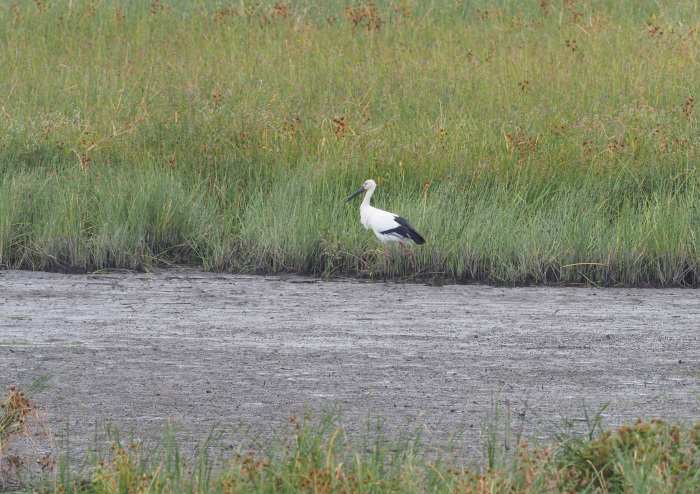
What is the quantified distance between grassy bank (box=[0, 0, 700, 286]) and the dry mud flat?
0.37 meters

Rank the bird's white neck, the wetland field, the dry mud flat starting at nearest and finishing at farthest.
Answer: the wetland field → the dry mud flat → the bird's white neck

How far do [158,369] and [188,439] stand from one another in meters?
1.08

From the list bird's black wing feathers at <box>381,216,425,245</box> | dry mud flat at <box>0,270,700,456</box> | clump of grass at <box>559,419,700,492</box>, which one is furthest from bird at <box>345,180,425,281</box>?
clump of grass at <box>559,419,700,492</box>

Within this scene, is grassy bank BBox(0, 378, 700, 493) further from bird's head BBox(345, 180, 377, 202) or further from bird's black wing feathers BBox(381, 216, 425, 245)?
bird's head BBox(345, 180, 377, 202)

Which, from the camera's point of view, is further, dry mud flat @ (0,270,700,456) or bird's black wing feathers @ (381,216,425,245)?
bird's black wing feathers @ (381,216,425,245)

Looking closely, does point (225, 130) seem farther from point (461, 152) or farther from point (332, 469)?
point (332, 469)

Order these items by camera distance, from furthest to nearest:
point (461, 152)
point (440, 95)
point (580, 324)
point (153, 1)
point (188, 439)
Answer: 1. point (153, 1)
2. point (440, 95)
3. point (461, 152)
4. point (580, 324)
5. point (188, 439)

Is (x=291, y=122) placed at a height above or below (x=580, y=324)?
above

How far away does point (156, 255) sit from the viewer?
7.52 metres

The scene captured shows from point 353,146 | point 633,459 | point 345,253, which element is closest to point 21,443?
point 633,459

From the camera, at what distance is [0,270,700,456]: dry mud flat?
169 inches

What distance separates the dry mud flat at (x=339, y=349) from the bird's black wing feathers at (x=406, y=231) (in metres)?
0.37

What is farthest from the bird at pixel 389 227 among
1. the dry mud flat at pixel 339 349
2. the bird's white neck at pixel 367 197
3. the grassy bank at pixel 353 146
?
the dry mud flat at pixel 339 349

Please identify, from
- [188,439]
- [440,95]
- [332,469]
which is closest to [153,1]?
[440,95]
